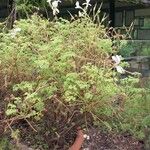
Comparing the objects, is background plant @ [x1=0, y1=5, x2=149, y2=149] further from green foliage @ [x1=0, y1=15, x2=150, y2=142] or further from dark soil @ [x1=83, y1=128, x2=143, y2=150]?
dark soil @ [x1=83, y1=128, x2=143, y2=150]

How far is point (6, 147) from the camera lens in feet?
14.0

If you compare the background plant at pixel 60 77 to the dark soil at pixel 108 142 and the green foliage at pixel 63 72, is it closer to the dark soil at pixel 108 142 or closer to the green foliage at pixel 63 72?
the green foliage at pixel 63 72

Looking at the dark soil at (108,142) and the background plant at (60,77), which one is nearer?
the background plant at (60,77)

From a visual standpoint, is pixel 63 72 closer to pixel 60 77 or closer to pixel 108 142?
pixel 60 77

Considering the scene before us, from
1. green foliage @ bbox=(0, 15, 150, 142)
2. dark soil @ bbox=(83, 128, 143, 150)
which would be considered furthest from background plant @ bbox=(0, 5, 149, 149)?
dark soil @ bbox=(83, 128, 143, 150)

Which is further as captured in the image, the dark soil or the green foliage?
the dark soil

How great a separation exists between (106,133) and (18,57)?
1129 millimetres

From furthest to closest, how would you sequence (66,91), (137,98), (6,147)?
(137,98)
(6,147)
(66,91)

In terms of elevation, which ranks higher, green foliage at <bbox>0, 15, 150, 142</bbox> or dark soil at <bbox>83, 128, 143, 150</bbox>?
green foliage at <bbox>0, 15, 150, 142</bbox>

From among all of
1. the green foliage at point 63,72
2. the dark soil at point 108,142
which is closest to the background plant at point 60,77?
the green foliage at point 63,72

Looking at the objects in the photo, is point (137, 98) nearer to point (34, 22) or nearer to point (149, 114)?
point (149, 114)

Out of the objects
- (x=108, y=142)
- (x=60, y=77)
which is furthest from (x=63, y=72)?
(x=108, y=142)

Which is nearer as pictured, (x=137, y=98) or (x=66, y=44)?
(x=66, y=44)

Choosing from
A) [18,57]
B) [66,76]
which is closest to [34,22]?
[18,57]
